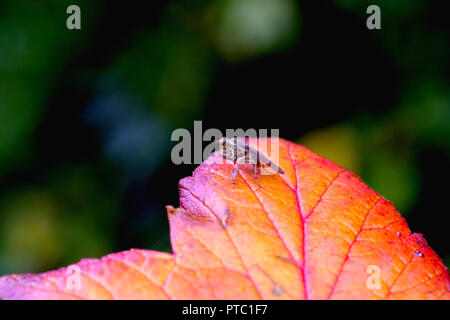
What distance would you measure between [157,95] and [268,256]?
3.52m

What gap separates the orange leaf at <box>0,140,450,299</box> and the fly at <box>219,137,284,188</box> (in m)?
0.24

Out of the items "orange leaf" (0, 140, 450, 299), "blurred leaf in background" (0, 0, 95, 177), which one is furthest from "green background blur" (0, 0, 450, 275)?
"orange leaf" (0, 140, 450, 299)

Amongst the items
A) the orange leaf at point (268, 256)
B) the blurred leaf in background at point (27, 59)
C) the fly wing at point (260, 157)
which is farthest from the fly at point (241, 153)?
the blurred leaf in background at point (27, 59)

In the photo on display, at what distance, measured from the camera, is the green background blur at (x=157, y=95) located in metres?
4.53

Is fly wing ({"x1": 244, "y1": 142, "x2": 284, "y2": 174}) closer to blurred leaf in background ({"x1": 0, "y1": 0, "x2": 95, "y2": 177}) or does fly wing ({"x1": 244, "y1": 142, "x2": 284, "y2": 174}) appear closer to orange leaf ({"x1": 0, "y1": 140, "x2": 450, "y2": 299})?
orange leaf ({"x1": 0, "y1": 140, "x2": 450, "y2": 299})

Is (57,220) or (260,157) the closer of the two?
(260,157)

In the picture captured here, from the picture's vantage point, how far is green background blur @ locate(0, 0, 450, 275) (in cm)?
453

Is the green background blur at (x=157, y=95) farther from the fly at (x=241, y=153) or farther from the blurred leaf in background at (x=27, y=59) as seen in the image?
the fly at (x=241, y=153)

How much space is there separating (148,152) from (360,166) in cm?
241

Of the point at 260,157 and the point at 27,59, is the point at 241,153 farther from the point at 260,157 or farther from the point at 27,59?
the point at 27,59

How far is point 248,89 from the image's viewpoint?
5.23m

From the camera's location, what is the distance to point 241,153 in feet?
8.51

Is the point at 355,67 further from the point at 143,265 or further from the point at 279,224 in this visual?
the point at 143,265

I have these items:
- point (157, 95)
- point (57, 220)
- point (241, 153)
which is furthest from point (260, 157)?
point (57, 220)
